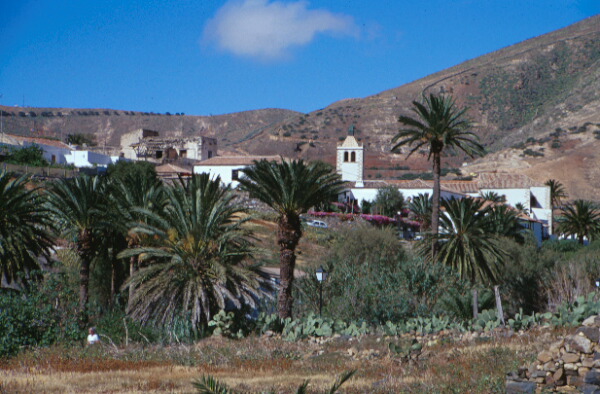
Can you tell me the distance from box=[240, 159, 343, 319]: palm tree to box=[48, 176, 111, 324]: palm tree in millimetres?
5306

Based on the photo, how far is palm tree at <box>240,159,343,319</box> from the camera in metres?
20.3

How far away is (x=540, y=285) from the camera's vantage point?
102 feet

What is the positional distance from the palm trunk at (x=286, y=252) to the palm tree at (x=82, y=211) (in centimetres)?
591

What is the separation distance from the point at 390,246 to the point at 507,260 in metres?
8.20

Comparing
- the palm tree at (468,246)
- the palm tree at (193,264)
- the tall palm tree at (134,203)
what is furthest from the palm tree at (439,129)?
the tall palm tree at (134,203)

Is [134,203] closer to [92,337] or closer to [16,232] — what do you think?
[16,232]

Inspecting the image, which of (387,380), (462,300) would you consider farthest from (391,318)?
(387,380)

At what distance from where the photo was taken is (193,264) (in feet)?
65.1

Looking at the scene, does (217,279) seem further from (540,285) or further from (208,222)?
(540,285)

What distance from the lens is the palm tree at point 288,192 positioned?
2034 centimetres

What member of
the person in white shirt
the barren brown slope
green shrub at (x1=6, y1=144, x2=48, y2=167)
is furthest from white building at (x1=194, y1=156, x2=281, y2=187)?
the barren brown slope

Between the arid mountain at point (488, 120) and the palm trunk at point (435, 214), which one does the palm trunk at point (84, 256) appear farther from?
the arid mountain at point (488, 120)

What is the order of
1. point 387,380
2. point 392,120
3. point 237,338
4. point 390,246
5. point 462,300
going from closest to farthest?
point 387,380 < point 237,338 < point 462,300 < point 390,246 < point 392,120

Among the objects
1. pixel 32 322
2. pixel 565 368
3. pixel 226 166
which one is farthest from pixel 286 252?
pixel 226 166
